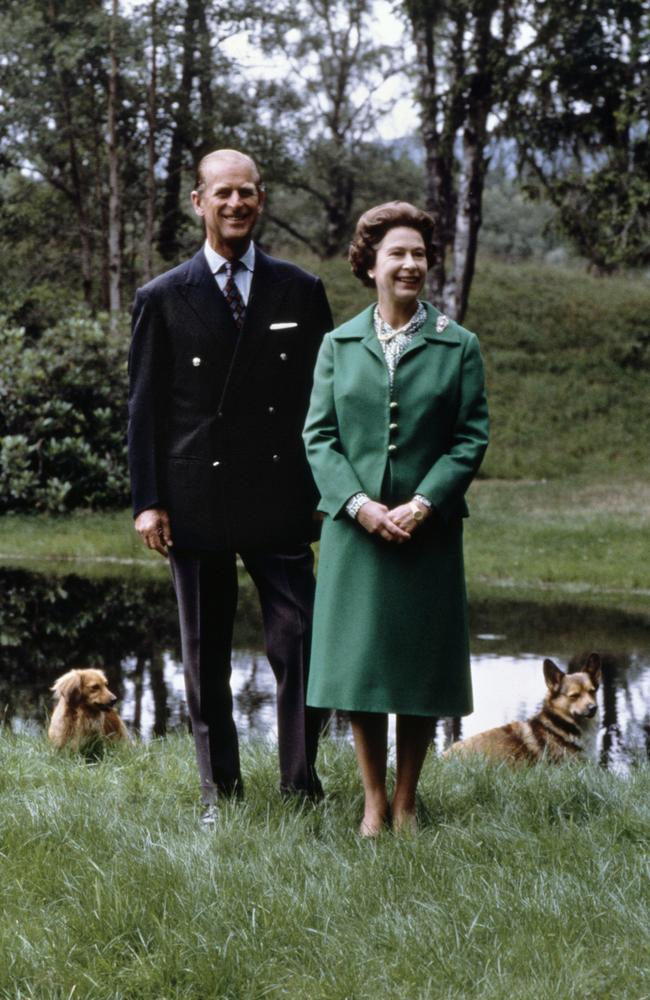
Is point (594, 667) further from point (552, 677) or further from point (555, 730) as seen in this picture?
point (555, 730)

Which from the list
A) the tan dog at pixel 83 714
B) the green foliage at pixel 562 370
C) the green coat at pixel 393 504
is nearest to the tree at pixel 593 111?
the green foliage at pixel 562 370

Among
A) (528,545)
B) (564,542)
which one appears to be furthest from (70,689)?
(564,542)

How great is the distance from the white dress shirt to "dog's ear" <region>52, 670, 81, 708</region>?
2.30m

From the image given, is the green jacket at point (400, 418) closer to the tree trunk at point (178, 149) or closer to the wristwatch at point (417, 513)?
the wristwatch at point (417, 513)

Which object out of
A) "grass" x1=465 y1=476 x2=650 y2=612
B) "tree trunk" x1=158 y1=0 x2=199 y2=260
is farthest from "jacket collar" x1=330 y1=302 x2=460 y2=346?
"tree trunk" x1=158 y1=0 x2=199 y2=260

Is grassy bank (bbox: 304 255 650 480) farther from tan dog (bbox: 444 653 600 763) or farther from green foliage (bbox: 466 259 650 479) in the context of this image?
tan dog (bbox: 444 653 600 763)

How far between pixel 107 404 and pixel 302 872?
15.9 meters

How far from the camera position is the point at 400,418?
4.70 m

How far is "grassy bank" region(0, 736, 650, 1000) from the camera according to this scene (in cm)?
342

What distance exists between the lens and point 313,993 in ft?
11.0

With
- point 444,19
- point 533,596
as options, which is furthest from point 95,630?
point 444,19

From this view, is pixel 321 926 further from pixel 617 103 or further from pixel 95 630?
pixel 617 103

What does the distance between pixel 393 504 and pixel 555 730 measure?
2462mm

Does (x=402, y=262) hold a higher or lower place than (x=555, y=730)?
higher
